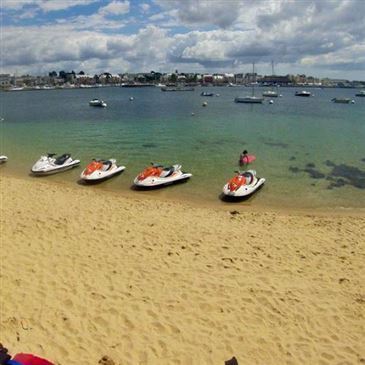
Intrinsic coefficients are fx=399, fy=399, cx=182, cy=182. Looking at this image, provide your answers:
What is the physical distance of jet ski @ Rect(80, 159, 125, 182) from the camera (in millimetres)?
21562

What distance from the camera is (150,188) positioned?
795 inches

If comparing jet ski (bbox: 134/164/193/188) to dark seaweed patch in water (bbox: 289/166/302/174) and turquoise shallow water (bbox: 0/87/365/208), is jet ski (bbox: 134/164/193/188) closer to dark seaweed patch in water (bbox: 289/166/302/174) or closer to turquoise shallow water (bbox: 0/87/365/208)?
turquoise shallow water (bbox: 0/87/365/208)

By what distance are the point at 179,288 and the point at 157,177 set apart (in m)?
11.6

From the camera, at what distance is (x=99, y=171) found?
21.9m

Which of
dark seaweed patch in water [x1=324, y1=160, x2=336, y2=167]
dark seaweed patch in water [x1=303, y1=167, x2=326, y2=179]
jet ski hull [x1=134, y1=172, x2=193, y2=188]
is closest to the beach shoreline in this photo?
jet ski hull [x1=134, y1=172, x2=193, y2=188]

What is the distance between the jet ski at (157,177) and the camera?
20.1 m

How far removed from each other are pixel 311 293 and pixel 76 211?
924cm

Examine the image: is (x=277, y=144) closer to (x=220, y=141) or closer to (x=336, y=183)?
(x=220, y=141)

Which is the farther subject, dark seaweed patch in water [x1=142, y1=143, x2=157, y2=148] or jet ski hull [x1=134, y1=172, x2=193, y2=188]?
dark seaweed patch in water [x1=142, y1=143, x2=157, y2=148]

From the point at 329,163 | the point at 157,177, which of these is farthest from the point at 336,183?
the point at 157,177

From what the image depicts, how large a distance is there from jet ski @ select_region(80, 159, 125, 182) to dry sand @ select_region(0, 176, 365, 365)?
6.59m

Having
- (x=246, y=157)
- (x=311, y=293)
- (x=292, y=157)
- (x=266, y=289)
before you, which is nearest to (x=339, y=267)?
(x=311, y=293)

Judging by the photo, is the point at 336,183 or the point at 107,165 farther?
the point at 107,165

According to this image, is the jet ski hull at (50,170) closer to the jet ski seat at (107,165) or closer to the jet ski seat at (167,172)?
the jet ski seat at (107,165)
